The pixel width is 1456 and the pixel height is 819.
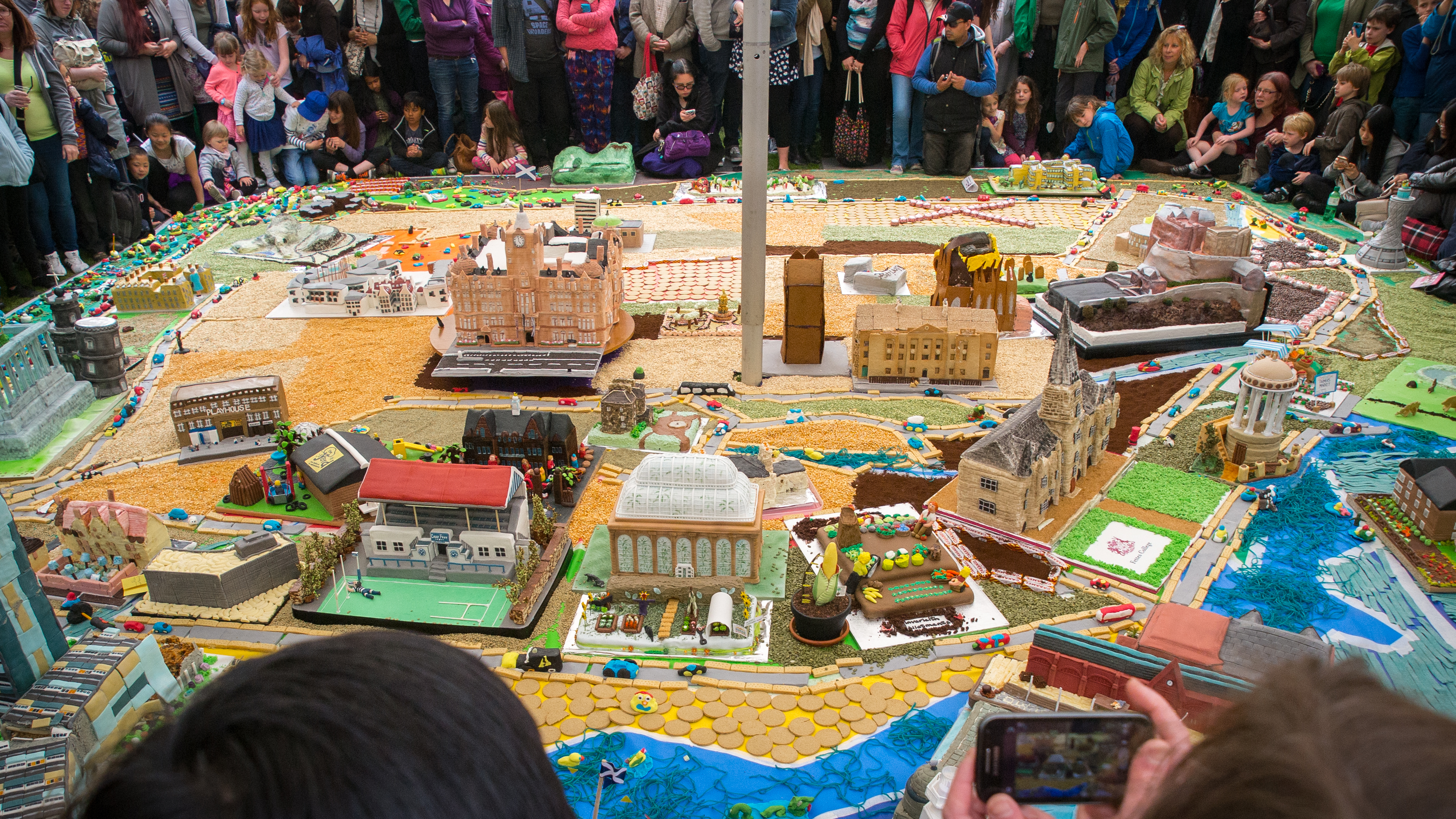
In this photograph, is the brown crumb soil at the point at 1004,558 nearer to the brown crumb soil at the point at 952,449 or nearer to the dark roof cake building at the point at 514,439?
the brown crumb soil at the point at 952,449

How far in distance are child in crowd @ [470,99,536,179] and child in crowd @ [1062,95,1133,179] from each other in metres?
9.36

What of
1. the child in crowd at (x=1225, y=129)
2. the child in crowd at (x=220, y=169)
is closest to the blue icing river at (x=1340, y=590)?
the child in crowd at (x=1225, y=129)

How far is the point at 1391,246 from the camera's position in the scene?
42.2 ft

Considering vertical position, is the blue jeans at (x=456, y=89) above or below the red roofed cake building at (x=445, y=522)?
above

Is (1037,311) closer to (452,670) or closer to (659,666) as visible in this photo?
(659,666)

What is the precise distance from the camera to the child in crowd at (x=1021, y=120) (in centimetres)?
1778

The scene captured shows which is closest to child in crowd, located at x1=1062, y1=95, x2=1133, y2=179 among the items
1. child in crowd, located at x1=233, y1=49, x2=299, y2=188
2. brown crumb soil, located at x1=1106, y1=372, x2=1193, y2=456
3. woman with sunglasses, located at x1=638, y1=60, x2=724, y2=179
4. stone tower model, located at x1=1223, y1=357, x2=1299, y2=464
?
woman with sunglasses, located at x1=638, y1=60, x2=724, y2=179

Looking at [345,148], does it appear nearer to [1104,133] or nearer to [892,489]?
[1104,133]

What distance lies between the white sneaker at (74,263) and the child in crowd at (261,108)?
414 cm

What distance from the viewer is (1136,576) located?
22.9 ft

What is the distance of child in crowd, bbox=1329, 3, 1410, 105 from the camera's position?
14.9m

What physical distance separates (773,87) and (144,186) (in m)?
10.1

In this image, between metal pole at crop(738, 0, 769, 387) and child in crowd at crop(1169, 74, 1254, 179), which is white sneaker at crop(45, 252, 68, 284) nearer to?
metal pole at crop(738, 0, 769, 387)

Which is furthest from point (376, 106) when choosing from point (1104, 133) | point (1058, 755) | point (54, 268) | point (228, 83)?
point (1058, 755)
